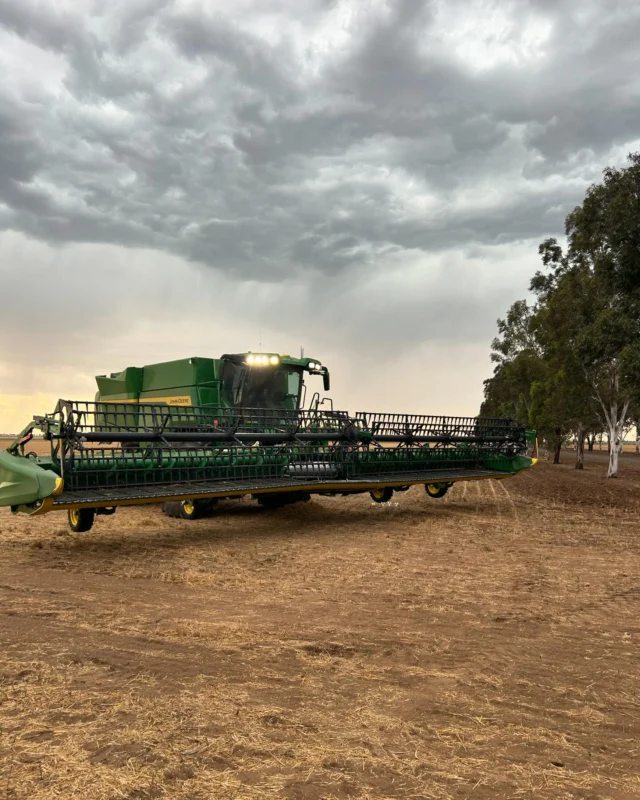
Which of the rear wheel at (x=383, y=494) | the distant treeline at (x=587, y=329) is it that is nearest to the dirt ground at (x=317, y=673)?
the rear wheel at (x=383, y=494)

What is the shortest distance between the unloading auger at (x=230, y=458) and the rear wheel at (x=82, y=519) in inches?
0.6

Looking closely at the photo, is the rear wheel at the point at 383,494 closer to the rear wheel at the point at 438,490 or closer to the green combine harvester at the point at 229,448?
the green combine harvester at the point at 229,448

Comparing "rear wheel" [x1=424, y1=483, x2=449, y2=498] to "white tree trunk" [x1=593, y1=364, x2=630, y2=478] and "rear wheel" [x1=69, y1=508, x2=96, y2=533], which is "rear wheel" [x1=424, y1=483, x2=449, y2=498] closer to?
"rear wheel" [x1=69, y1=508, x2=96, y2=533]

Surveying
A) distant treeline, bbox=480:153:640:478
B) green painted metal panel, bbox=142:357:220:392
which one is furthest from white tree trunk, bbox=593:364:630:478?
green painted metal panel, bbox=142:357:220:392

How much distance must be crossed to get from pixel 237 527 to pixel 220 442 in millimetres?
1461

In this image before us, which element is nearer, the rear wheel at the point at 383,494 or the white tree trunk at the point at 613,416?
the rear wheel at the point at 383,494

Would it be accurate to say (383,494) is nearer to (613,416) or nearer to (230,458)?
(230,458)

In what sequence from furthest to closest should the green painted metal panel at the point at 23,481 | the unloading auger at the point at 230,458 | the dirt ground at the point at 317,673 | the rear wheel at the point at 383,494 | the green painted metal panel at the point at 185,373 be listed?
the green painted metal panel at the point at 185,373 < the rear wheel at the point at 383,494 < the unloading auger at the point at 230,458 < the green painted metal panel at the point at 23,481 < the dirt ground at the point at 317,673

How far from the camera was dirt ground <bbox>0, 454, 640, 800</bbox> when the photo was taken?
2676 millimetres

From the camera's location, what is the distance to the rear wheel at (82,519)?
319 inches

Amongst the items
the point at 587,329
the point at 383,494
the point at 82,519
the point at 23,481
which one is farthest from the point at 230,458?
the point at 587,329

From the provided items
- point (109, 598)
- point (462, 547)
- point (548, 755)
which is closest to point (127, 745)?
point (548, 755)

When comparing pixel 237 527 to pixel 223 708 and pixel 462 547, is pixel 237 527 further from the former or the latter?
pixel 223 708

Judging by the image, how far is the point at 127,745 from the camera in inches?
113
